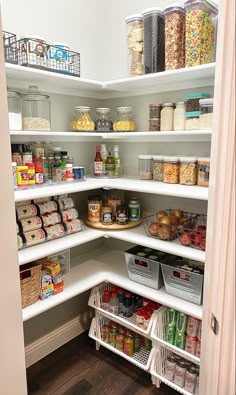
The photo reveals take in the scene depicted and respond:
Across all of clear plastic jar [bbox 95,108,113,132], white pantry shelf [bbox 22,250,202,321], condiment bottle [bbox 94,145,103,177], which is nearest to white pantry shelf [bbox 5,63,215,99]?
clear plastic jar [bbox 95,108,113,132]

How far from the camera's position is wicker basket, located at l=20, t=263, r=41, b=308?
4.90 ft

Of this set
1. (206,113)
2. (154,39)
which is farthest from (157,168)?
(154,39)

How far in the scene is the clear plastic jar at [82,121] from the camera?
190 cm

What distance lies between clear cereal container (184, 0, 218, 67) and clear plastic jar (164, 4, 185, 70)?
0.19 feet

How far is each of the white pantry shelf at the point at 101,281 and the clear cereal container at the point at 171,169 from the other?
0.65m

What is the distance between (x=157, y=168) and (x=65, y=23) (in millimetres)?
1114

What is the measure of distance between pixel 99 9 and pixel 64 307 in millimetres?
2168

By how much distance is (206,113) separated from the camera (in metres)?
1.49

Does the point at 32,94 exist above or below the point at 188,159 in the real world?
above

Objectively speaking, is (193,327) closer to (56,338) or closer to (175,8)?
(56,338)

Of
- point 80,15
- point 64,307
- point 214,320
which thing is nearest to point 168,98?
point 80,15

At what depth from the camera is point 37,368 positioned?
1.91 meters

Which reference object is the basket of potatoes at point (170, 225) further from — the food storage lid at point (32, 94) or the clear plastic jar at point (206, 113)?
the food storage lid at point (32, 94)

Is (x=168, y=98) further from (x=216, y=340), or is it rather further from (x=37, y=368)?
(x=37, y=368)
